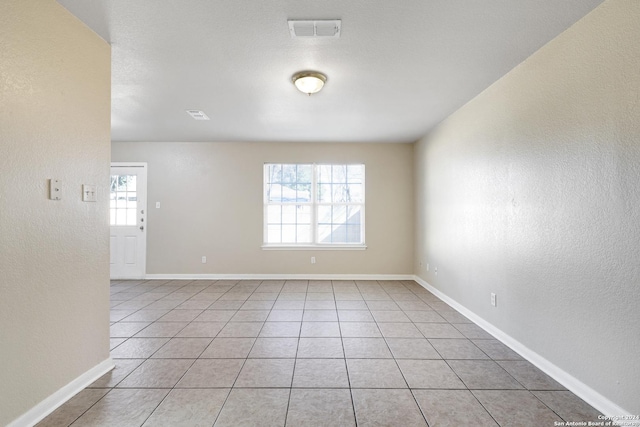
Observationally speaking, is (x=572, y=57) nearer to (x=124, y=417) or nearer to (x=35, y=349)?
(x=124, y=417)

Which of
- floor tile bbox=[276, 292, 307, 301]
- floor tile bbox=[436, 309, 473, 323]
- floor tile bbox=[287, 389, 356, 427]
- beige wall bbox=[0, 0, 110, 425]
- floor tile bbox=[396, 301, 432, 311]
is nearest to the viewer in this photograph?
beige wall bbox=[0, 0, 110, 425]

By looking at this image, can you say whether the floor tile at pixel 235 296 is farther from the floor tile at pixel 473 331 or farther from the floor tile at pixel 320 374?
the floor tile at pixel 473 331

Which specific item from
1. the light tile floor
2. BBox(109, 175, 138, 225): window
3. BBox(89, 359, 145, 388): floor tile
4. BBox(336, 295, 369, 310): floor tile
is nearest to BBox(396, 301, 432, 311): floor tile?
the light tile floor

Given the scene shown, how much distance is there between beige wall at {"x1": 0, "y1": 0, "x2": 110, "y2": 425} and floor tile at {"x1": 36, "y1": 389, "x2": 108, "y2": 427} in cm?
12

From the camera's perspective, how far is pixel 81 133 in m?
1.92

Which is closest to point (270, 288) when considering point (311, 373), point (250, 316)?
point (250, 316)

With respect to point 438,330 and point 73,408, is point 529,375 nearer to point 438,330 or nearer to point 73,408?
point 438,330

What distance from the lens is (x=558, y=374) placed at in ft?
6.56

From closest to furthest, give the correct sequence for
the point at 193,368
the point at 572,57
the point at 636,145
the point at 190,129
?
1. the point at 636,145
2. the point at 572,57
3. the point at 193,368
4. the point at 190,129

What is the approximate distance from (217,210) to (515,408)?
4655 millimetres

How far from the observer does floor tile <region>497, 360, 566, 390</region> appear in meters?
1.93

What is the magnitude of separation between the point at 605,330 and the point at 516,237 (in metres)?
0.89

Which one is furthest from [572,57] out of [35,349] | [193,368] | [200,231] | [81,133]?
[200,231]

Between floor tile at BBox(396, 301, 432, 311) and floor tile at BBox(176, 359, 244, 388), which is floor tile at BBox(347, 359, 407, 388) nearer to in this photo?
floor tile at BBox(176, 359, 244, 388)
